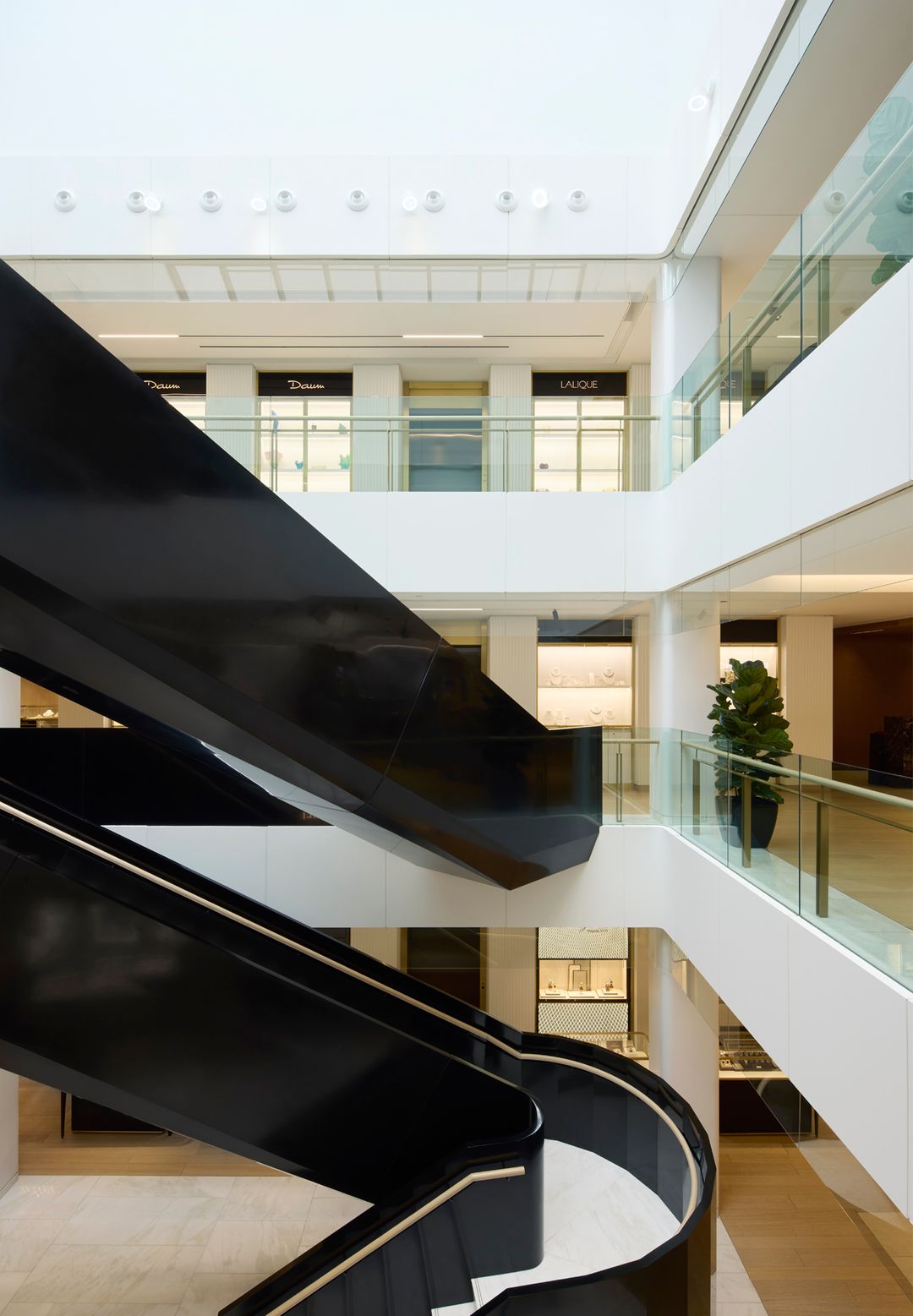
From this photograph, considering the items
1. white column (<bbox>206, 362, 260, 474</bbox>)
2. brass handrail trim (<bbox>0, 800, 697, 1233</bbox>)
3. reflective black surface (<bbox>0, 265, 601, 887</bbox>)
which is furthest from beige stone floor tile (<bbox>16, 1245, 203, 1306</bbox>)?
white column (<bbox>206, 362, 260, 474</bbox>)

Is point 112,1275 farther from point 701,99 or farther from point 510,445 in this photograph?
point 701,99

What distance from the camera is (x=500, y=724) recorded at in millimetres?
7148

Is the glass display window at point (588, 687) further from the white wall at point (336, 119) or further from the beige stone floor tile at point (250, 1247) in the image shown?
the beige stone floor tile at point (250, 1247)

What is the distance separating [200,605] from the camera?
4355 millimetres

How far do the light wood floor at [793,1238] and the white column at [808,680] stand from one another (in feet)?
19.5

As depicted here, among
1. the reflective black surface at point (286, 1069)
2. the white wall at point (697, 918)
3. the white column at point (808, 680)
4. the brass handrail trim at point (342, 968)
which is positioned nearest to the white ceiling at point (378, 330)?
the white column at point (808, 680)

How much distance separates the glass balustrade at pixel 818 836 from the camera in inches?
175

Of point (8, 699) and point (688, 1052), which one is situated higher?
point (8, 699)

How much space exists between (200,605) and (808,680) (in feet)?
41.6

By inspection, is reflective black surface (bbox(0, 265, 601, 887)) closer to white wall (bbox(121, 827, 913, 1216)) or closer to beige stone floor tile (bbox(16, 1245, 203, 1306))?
white wall (bbox(121, 827, 913, 1216))

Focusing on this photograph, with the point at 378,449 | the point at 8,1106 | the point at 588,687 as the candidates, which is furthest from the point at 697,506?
the point at 8,1106

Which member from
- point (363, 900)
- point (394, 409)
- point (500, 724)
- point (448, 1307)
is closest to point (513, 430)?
point (394, 409)

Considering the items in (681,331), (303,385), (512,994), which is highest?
(303,385)

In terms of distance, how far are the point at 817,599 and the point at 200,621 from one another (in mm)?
4343
